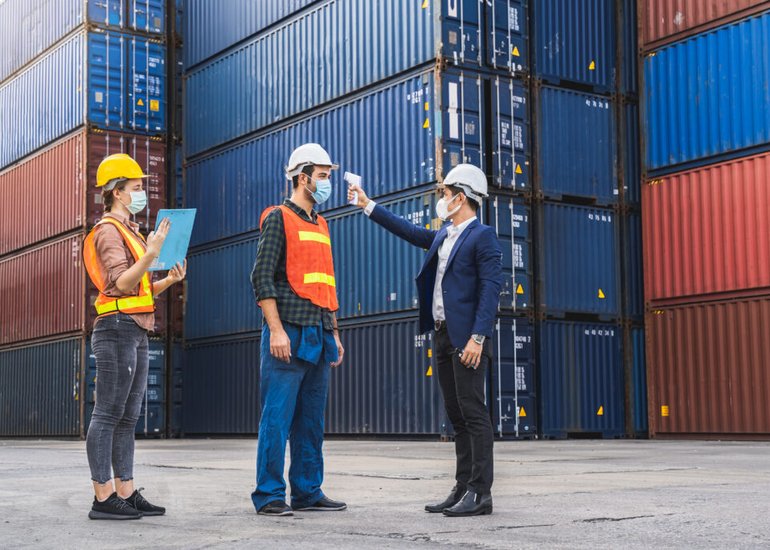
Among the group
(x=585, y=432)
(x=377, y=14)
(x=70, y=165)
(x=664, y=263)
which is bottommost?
(x=585, y=432)

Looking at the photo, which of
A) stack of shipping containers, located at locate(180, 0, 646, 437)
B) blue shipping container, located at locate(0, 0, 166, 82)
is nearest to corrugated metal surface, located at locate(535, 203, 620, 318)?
stack of shipping containers, located at locate(180, 0, 646, 437)

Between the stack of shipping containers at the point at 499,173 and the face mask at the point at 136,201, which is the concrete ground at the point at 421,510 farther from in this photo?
the stack of shipping containers at the point at 499,173

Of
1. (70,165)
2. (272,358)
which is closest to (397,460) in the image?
(272,358)

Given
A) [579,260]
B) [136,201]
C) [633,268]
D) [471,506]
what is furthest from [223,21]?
[471,506]

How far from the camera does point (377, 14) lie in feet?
68.6

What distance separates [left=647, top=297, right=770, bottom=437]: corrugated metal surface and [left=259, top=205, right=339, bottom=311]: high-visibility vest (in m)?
13.7

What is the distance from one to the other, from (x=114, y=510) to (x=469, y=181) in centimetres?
271

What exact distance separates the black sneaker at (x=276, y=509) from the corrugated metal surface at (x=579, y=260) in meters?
14.5

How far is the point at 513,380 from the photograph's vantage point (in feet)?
64.4

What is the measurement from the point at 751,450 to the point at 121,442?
33.6 ft

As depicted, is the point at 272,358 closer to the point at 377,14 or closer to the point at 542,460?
the point at 542,460

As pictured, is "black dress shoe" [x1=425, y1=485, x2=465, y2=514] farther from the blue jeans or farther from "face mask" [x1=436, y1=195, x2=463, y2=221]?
"face mask" [x1=436, y1=195, x2=463, y2=221]

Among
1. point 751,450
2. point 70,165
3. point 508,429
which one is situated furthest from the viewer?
point 70,165

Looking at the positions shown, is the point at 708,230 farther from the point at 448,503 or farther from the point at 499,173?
the point at 448,503
